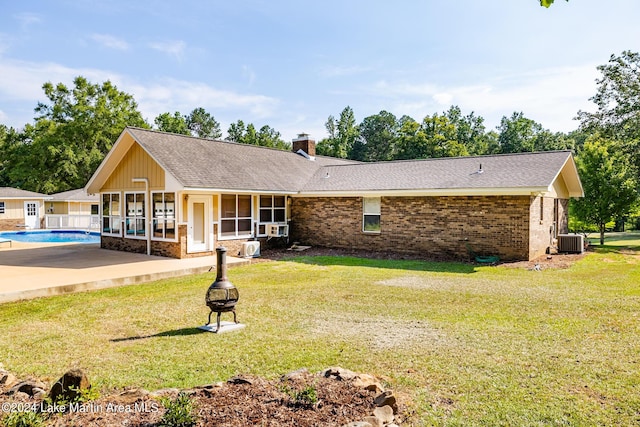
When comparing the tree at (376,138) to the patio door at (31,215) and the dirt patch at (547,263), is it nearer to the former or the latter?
the patio door at (31,215)

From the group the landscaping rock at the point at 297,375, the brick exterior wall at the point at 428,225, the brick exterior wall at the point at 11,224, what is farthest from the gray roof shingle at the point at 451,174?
the brick exterior wall at the point at 11,224

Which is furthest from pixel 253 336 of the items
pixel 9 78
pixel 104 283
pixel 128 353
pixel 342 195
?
pixel 9 78

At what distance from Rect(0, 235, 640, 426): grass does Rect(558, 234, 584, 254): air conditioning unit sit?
633cm

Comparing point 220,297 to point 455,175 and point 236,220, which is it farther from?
point 455,175

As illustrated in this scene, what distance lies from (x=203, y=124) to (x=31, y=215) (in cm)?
3691

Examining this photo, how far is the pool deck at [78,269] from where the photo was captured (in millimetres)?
9445

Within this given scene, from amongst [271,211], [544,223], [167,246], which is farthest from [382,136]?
[167,246]

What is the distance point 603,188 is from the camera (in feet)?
69.4

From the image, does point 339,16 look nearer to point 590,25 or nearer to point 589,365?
point 590,25

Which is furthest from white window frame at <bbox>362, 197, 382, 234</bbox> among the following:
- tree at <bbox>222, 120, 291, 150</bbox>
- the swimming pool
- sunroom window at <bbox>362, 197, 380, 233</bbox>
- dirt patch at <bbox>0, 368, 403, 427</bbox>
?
tree at <bbox>222, 120, 291, 150</bbox>

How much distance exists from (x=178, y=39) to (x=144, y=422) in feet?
47.2

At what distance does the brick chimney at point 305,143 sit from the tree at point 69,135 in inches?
904

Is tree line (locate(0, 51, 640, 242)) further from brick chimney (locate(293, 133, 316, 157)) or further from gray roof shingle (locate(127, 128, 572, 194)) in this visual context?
brick chimney (locate(293, 133, 316, 157))

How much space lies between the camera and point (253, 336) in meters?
6.20
